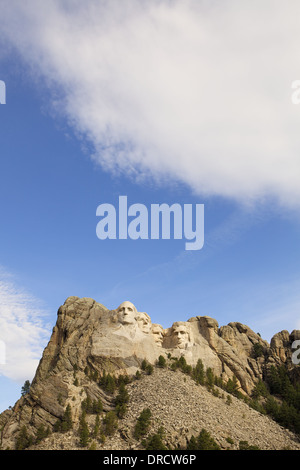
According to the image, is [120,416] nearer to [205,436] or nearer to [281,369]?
[205,436]

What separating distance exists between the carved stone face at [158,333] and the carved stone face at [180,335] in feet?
8.57

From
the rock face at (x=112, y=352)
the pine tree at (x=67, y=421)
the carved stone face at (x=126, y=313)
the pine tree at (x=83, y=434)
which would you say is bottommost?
the pine tree at (x=83, y=434)

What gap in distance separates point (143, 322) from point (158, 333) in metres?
5.77

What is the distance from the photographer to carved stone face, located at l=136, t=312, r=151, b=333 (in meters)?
87.7

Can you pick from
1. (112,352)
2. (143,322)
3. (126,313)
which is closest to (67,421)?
(112,352)

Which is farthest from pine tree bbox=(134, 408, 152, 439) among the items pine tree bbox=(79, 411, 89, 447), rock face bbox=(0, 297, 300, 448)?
rock face bbox=(0, 297, 300, 448)

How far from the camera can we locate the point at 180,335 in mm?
90812

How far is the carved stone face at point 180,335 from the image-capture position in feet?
294

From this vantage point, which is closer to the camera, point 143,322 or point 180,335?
point 143,322

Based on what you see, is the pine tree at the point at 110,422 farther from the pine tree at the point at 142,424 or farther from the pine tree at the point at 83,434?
the pine tree at the point at 142,424

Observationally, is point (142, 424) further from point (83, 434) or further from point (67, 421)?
point (67, 421)

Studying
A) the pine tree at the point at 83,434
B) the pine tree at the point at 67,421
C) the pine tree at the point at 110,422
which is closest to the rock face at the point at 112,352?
the pine tree at the point at 67,421

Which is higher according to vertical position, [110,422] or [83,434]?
[110,422]
